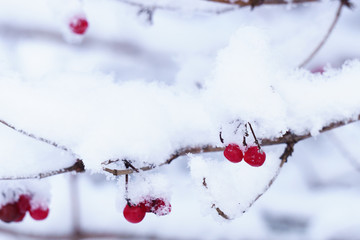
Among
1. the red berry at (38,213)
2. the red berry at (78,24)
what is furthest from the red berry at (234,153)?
the red berry at (78,24)

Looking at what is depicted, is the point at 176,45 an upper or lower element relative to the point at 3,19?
lower

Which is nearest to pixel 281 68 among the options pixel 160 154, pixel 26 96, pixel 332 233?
pixel 160 154

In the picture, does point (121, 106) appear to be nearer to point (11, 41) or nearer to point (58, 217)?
point (58, 217)

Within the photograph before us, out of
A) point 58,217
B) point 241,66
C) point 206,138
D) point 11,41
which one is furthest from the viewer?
point 11,41

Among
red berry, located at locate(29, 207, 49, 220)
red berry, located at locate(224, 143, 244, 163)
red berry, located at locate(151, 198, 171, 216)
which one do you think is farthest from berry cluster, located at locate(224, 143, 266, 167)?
red berry, located at locate(29, 207, 49, 220)

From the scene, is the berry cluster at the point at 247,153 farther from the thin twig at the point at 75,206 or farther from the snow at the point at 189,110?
the thin twig at the point at 75,206

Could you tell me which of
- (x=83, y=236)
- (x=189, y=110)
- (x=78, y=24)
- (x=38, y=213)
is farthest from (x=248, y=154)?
(x=83, y=236)
